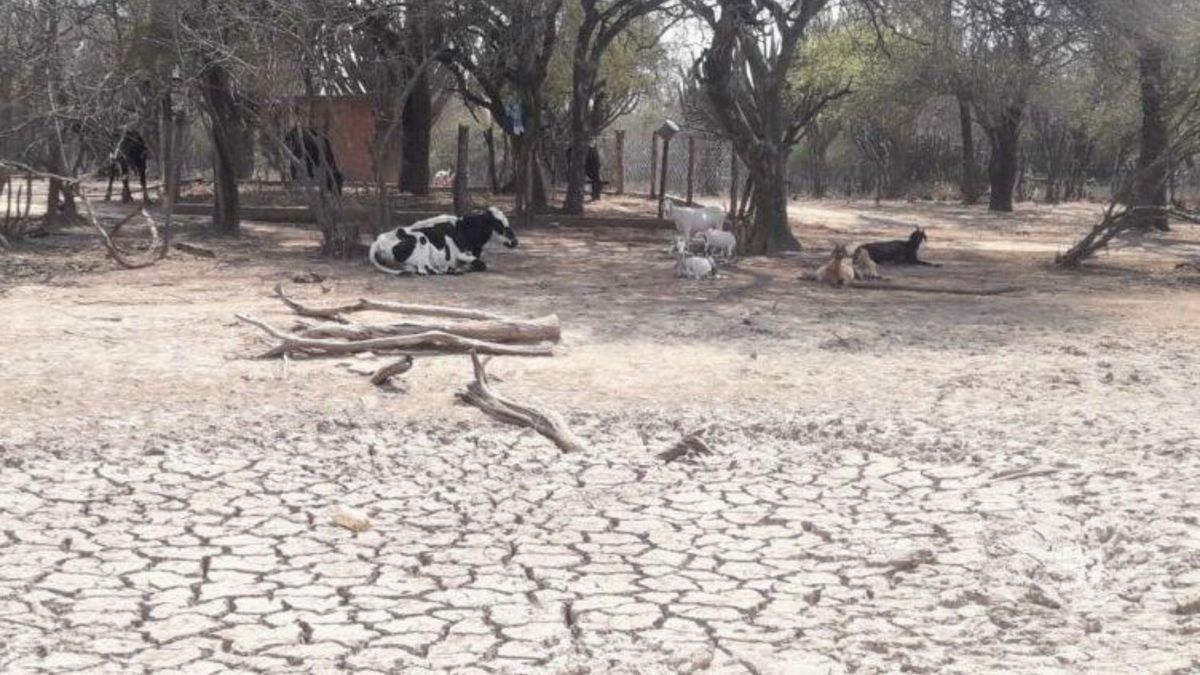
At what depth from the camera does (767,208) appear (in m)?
17.0

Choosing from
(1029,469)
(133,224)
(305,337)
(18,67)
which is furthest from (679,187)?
(1029,469)

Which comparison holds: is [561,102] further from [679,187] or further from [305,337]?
[305,337]

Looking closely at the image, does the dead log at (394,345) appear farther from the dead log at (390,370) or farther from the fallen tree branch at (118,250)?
the fallen tree branch at (118,250)

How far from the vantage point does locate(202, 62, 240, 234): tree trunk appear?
1688cm

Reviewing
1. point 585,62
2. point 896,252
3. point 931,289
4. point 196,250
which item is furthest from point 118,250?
point 585,62

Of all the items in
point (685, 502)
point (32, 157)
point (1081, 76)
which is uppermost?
point (1081, 76)

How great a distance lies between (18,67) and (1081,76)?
18.2 meters

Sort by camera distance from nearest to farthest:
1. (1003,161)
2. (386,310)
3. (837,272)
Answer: (386,310), (837,272), (1003,161)

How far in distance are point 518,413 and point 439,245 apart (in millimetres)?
7225

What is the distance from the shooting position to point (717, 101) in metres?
16.7

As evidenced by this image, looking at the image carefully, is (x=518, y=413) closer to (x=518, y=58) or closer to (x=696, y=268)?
(x=696, y=268)

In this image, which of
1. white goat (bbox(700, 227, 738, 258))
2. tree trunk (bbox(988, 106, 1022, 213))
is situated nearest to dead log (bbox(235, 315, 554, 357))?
white goat (bbox(700, 227, 738, 258))

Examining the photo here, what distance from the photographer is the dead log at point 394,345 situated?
869cm

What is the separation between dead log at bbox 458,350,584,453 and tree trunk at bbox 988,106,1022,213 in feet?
86.5
